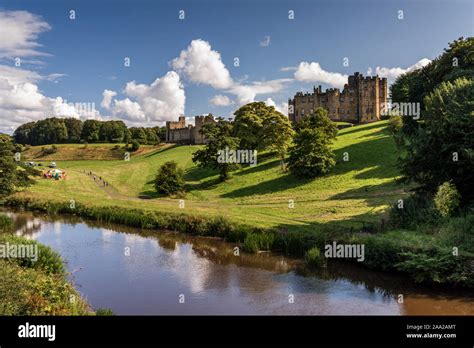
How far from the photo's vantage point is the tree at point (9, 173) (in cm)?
4831

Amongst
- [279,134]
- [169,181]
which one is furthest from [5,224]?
[279,134]

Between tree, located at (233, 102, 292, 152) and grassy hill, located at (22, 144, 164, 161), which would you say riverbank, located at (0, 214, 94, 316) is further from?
grassy hill, located at (22, 144, 164, 161)

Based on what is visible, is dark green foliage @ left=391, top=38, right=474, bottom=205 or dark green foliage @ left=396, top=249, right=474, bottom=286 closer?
dark green foliage @ left=396, top=249, right=474, bottom=286

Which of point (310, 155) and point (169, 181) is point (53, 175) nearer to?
point (169, 181)

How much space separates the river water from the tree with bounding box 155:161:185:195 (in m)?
20.0

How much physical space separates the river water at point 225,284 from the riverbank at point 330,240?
28.4 inches

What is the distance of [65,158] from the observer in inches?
3922

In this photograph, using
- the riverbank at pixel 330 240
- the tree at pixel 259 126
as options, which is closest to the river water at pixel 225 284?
the riverbank at pixel 330 240

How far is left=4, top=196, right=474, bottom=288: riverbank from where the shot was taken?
824 inches

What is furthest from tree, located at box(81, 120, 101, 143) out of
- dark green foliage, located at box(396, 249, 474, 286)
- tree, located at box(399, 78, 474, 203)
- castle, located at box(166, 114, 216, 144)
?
dark green foliage, located at box(396, 249, 474, 286)

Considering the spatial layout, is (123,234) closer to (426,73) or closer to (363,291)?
(363,291)

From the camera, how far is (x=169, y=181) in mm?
52906

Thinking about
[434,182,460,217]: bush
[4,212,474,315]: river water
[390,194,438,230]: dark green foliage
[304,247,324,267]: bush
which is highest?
[434,182,460,217]: bush

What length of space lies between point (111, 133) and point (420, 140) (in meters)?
117
